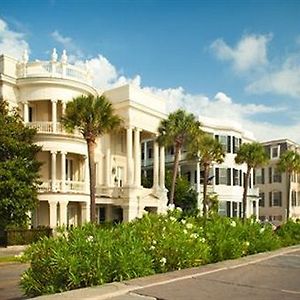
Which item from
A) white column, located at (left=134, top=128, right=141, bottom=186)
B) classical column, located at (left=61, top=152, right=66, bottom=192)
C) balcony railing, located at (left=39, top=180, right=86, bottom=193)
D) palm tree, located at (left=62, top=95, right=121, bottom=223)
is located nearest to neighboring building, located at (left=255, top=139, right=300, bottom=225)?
white column, located at (left=134, top=128, right=141, bottom=186)

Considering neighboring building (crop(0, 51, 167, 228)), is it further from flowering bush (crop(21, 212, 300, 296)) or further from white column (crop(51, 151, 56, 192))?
flowering bush (crop(21, 212, 300, 296))

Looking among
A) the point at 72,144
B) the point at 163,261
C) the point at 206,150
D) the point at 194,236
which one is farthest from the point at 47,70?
the point at 163,261

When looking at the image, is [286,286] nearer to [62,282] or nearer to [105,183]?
[62,282]

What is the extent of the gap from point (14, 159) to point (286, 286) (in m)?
23.8

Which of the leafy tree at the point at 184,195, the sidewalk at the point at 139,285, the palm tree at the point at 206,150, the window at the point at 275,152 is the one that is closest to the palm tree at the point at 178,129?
the palm tree at the point at 206,150

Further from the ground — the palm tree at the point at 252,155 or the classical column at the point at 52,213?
the palm tree at the point at 252,155

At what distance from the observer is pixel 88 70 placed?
39.1m

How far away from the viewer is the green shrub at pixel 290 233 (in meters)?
21.4

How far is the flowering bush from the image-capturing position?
28.5 ft

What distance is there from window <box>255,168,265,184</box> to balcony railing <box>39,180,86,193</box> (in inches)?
1558

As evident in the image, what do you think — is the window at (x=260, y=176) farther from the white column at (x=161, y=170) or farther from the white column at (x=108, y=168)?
the white column at (x=108, y=168)

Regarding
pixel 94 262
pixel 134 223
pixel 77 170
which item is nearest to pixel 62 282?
pixel 94 262

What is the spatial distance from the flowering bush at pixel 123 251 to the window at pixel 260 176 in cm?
5834

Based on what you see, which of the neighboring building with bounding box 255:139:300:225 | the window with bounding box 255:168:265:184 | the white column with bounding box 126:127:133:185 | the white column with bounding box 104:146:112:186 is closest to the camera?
the white column with bounding box 126:127:133:185
